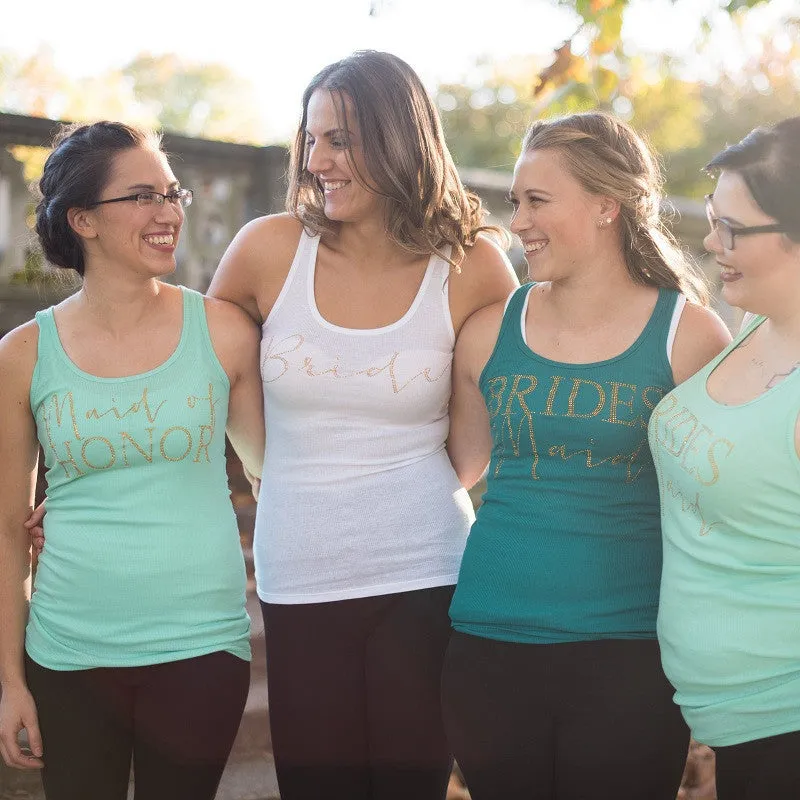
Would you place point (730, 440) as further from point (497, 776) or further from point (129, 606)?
point (129, 606)

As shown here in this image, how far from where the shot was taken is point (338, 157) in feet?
8.52

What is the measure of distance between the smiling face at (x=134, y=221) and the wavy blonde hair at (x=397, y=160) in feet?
1.32

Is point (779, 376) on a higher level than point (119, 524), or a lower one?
higher

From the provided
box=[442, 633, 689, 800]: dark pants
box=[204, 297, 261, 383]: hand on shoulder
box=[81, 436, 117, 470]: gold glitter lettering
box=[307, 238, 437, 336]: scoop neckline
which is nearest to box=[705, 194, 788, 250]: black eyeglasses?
box=[307, 238, 437, 336]: scoop neckline

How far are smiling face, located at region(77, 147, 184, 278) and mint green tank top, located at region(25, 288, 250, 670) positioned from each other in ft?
0.84

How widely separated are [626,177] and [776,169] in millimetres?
454

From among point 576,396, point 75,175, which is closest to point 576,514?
point 576,396

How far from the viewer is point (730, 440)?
201 centimetres

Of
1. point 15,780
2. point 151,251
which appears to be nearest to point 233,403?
point 151,251

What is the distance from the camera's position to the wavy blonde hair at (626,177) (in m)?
2.45

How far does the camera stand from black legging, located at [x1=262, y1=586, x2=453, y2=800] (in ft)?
8.22

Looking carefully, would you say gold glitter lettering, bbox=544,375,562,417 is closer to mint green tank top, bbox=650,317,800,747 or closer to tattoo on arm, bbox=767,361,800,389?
mint green tank top, bbox=650,317,800,747

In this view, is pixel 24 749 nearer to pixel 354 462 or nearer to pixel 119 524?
pixel 119 524

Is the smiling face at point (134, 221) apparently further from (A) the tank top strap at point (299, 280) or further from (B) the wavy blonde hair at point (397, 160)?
(B) the wavy blonde hair at point (397, 160)
